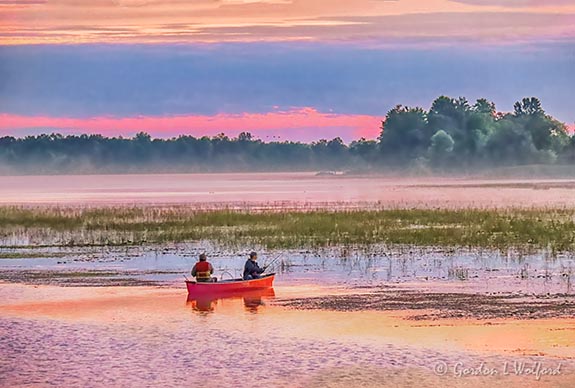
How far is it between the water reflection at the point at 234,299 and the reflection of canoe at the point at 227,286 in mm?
119

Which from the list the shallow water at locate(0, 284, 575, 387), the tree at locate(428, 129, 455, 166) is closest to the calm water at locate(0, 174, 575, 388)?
the shallow water at locate(0, 284, 575, 387)

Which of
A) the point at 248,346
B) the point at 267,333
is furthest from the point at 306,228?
the point at 248,346

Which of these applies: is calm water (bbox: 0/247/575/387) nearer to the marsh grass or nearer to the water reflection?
the water reflection

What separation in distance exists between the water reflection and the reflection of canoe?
4.7 inches

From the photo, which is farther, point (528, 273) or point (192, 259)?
point (192, 259)

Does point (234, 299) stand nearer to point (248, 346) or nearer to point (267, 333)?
point (267, 333)

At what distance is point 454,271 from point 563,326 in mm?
11468

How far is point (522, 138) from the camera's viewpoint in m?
196

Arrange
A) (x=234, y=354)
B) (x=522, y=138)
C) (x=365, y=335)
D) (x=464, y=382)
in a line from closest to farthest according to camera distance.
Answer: (x=464, y=382)
(x=234, y=354)
(x=365, y=335)
(x=522, y=138)

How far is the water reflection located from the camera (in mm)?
29873

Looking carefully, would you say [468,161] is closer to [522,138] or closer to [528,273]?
[522,138]

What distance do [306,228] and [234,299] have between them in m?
21.6

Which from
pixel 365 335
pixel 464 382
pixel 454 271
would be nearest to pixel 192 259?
pixel 454 271

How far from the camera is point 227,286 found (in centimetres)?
3192
